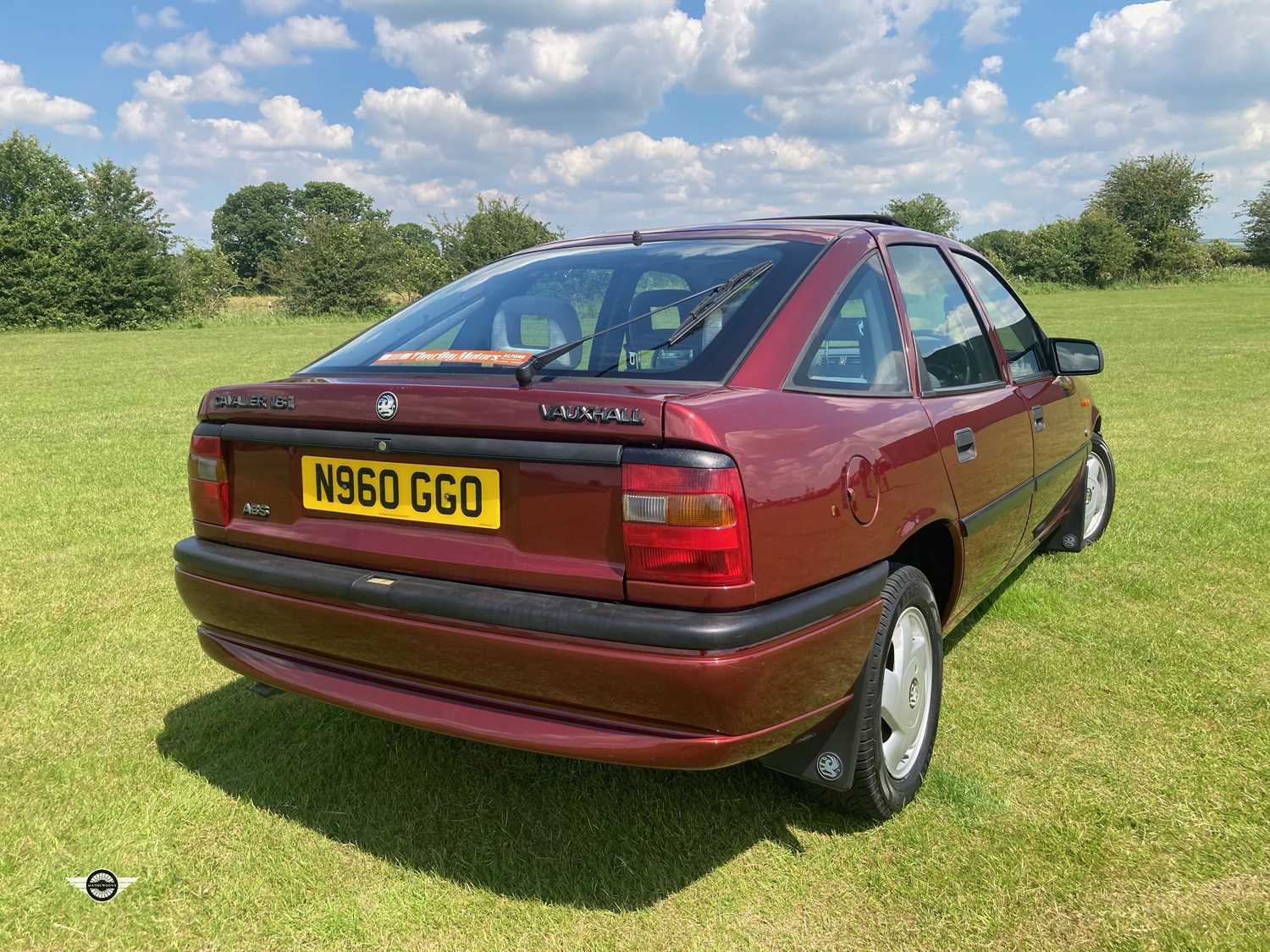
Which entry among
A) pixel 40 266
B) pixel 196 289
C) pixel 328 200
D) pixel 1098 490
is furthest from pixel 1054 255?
pixel 328 200

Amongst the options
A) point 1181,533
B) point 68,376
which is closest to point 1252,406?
point 1181,533

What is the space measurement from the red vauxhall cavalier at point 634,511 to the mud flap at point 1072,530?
1926 mm

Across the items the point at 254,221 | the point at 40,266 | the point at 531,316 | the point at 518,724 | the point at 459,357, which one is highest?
the point at 254,221

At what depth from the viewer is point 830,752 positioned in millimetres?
2326

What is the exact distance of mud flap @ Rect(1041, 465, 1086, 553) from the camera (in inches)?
185

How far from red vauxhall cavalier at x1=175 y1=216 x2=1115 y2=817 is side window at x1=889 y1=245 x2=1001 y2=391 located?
0.02 m

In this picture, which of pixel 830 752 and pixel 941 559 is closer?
pixel 830 752

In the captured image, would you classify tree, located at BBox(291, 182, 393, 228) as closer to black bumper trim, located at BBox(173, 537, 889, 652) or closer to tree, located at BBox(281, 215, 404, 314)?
tree, located at BBox(281, 215, 404, 314)

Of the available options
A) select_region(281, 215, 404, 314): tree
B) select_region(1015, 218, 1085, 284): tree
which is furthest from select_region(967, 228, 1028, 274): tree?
select_region(281, 215, 404, 314): tree

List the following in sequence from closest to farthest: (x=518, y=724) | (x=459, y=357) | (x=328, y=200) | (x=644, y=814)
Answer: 1. (x=518, y=724)
2. (x=459, y=357)
3. (x=644, y=814)
4. (x=328, y=200)

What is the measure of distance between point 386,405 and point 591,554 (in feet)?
2.06

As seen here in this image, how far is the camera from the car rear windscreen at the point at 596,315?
7.41ft

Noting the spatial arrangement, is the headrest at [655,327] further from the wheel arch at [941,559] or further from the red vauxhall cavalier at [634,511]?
the wheel arch at [941,559]

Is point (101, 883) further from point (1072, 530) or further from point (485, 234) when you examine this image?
point (485, 234)
